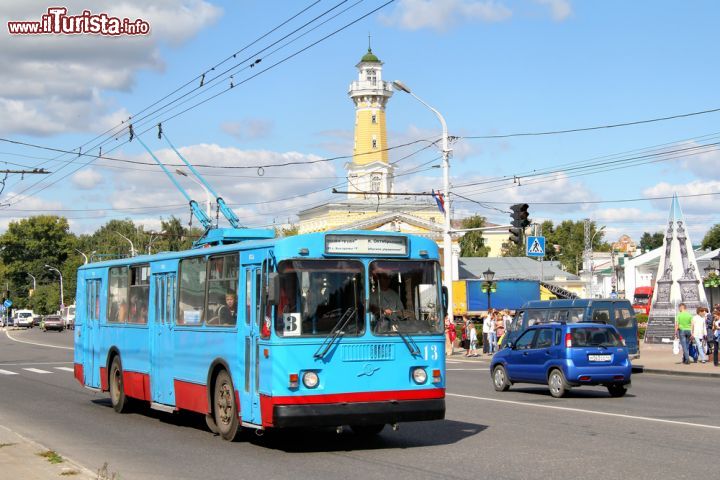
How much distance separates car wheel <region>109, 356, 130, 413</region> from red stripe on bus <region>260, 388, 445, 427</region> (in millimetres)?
6884

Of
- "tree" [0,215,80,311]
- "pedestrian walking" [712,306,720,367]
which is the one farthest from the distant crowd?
"tree" [0,215,80,311]

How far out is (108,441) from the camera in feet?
46.5

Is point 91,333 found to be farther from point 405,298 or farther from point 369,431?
point 405,298

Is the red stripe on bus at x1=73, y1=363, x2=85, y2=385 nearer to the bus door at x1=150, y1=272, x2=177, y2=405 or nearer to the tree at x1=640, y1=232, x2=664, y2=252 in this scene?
the bus door at x1=150, y1=272, x2=177, y2=405

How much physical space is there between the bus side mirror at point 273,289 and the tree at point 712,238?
406 ft

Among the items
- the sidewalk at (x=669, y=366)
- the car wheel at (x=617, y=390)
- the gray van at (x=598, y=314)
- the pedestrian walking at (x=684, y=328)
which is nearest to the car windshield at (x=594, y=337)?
the car wheel at (x=617, y=390)

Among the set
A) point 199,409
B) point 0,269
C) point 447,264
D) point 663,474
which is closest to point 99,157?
point 447,264

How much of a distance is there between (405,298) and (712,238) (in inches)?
4946

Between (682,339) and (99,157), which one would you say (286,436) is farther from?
(99,157)

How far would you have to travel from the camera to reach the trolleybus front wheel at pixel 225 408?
44.1ft

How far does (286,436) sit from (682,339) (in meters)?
20.0

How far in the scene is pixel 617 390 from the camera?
21.8 metres

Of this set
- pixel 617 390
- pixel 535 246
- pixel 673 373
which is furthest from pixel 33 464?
pixel 535 246

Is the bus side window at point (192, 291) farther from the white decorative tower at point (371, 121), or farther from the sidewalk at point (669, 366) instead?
the white decorative tower at point (371, 121)
